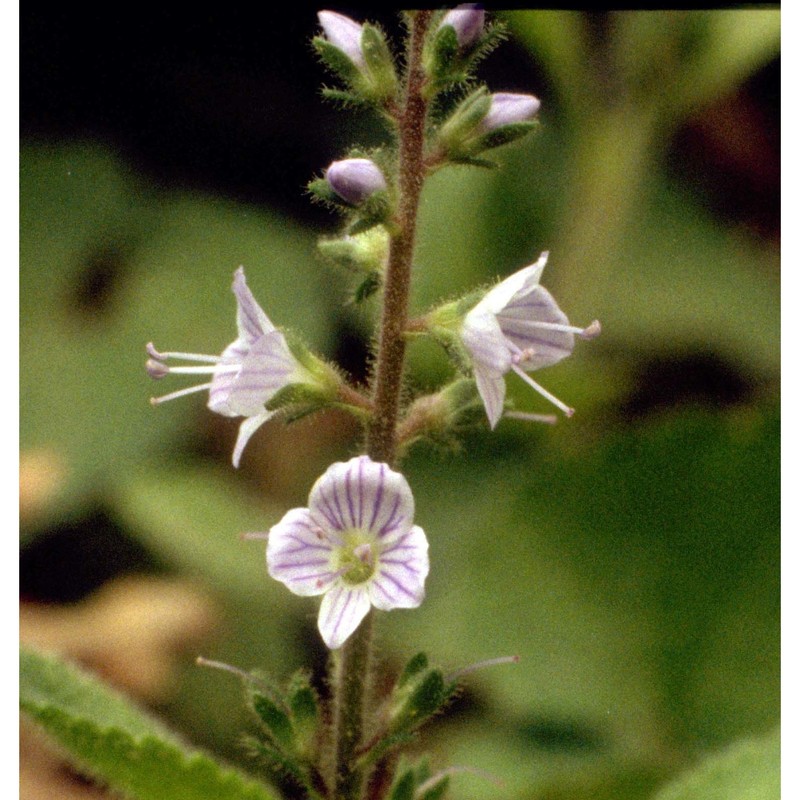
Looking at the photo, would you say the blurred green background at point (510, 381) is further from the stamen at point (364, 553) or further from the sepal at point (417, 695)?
the stamen at point (364, 553)

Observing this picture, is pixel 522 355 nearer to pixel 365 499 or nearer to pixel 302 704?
pixel 365 499

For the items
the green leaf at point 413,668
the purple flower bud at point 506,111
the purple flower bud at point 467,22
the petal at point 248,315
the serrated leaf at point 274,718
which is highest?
the purple flower bud at point 467,22

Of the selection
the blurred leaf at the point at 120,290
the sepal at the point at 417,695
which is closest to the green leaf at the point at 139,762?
the sepal at the point at 417,695

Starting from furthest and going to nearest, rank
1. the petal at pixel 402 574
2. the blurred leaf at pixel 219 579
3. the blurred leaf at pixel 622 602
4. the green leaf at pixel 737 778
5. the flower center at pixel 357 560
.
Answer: the blurred leaf at pixel 219 579 < the blurred leaf at pixel 622 602 < the green leaf at pixel 737 778 < the flower center at pixel 357 560 < the petal at pixel 402 574

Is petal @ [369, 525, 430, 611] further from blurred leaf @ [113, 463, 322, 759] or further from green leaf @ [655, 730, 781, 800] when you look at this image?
blurred leaf @ [113, 463, 322, 759]

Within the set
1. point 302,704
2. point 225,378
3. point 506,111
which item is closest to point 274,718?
point 302,704

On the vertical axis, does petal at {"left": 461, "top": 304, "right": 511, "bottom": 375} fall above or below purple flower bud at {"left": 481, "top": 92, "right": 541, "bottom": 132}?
below

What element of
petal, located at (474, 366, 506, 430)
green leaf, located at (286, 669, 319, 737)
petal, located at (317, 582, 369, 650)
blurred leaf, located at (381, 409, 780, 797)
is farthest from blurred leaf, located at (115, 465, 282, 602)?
petal, located at (474, 366, 506, 430)
